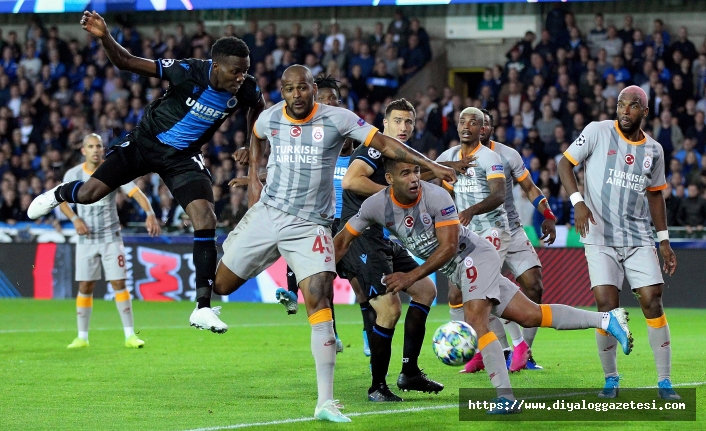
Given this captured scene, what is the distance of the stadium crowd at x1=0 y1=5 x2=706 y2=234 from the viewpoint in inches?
772

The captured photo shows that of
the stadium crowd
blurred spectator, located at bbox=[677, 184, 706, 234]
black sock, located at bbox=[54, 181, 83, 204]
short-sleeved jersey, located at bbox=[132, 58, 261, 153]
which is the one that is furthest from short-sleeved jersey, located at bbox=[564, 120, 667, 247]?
blurred spectator, located at bbox=[677, 184, 706, 234]

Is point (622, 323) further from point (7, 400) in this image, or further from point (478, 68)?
point (478, 68)

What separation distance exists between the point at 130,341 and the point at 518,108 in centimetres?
1136

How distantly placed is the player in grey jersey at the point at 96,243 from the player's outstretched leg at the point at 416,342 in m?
5.07

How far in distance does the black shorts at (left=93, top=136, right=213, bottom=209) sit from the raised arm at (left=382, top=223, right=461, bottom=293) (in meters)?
2.06

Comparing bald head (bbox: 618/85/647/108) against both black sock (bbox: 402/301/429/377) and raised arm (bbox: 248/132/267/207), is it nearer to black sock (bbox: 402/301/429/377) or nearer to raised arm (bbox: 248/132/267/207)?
black sock (bbox: 402/301/429/377)

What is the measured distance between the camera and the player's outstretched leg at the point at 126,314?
477 inches

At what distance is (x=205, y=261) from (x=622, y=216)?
10.7 feet

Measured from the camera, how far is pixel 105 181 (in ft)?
28.2

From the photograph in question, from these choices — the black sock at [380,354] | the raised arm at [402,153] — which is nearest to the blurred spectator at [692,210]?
the black sock at [380,354]

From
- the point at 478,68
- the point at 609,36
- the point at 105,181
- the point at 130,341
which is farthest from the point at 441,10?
the point at 105,181

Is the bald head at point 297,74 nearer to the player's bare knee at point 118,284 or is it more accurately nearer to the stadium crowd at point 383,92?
the player's bare knee at point 118,284

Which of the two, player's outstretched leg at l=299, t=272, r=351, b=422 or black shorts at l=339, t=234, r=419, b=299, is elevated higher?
black shorts at l=339, t=234, r=419, b=299

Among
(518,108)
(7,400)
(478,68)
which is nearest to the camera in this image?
(7,400)
